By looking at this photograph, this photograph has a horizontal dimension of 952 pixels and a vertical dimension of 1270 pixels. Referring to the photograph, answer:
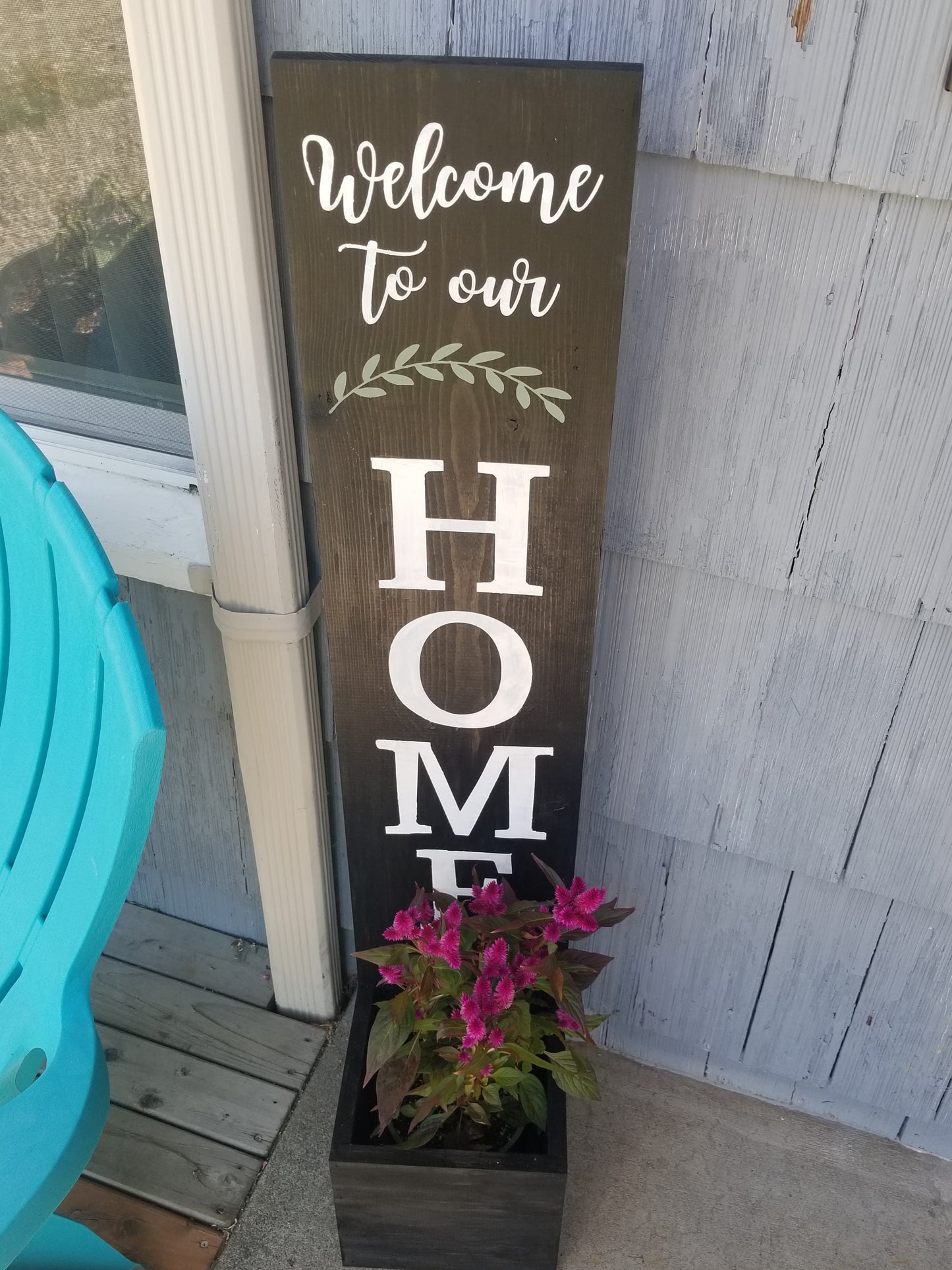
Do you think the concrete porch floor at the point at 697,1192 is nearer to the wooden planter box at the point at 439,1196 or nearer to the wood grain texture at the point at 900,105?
the wooden planter box at the point at 439,1196

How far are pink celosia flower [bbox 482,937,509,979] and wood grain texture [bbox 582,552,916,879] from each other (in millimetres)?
391

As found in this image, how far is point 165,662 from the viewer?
1.82 m

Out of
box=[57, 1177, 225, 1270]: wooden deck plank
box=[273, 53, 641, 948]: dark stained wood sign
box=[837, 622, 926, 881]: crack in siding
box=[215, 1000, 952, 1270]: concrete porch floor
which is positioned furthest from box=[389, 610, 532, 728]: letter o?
box=[57, 1177, 225, 1270]: wooden deck plank

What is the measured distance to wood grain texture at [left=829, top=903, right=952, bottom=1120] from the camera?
156cm

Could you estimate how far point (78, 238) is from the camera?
1494 millimetres

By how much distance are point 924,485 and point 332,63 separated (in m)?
0.81

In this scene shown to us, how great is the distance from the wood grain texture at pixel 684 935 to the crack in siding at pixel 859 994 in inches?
6.0

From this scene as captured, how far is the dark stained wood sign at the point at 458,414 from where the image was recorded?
1.02 m

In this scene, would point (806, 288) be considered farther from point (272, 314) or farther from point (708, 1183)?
point (708, 1183)

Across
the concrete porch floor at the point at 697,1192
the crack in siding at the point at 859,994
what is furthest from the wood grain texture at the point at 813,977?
the concrete porch floor at the point at 697,1192

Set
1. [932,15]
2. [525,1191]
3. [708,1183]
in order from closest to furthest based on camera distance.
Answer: [932,15] → [525,1191] → [708,1183]

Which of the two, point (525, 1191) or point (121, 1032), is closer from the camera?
point (525, 1191)

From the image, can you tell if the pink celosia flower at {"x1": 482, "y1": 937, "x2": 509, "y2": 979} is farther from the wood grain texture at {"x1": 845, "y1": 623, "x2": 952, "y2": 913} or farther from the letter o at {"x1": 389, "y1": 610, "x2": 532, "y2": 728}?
the wood grain texture at {"x1": 845, "y1": 623, "x2": 952, "y2": 913}

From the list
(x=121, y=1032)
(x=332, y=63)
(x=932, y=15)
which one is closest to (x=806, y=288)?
(x=932, y=15)
